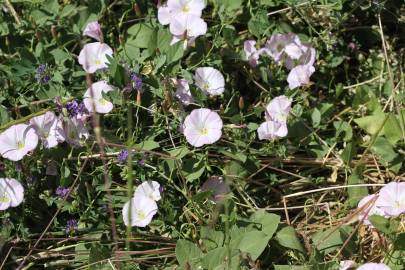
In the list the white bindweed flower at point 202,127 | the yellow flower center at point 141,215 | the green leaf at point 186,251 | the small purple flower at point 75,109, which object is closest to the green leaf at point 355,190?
the white bindweed flower at point 202,127

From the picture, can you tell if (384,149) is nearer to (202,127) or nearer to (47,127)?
(202,127)

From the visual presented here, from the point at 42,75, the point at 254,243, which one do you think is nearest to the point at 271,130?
the point at 254,243

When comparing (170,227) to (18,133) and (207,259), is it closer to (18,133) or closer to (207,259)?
(207,259)

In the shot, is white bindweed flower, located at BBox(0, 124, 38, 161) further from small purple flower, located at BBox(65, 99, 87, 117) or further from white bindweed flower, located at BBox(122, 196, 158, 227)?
white bindweed flower, located at BBox(122, 196, 158, 227)

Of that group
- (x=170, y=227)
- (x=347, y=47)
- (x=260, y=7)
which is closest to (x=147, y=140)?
(x=170, y=227)

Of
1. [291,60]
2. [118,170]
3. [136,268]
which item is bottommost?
[136,268]

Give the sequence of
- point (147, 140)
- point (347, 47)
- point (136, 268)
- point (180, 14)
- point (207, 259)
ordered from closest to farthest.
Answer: point (207, 259) → point (136, 268) → point (147, 140) → point (180, 14) → point (347, 47)
